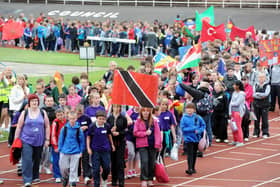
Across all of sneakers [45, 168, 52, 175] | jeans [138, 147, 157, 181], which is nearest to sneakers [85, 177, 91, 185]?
jeans [138, 147, 157, 181]

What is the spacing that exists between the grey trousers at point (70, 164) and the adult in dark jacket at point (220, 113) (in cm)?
604

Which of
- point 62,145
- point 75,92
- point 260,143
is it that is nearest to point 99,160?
point 62,145

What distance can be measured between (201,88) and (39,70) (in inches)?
712

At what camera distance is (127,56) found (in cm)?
4294

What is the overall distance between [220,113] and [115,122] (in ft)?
18.9

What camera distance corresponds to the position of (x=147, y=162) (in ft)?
48.3

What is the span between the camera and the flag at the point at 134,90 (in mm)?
14523

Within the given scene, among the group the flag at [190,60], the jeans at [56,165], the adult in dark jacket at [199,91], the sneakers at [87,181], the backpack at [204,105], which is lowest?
the sneakers at [87,181]

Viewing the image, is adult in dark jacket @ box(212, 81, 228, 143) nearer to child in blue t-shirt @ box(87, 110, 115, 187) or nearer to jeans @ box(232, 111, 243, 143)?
jeans @ box(232, 111, 243, 143)

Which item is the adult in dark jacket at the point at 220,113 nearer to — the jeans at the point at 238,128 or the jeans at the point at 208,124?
the jeans at the point at 238,128

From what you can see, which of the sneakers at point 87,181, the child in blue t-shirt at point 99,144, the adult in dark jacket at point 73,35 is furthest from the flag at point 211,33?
the adult in dark jacket at point 73,35

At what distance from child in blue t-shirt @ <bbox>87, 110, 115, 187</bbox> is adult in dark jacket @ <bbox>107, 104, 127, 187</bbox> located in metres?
0.34

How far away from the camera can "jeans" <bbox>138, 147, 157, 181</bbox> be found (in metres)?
14.7

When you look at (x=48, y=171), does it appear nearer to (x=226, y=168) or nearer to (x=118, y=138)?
(x=118, y=138)
